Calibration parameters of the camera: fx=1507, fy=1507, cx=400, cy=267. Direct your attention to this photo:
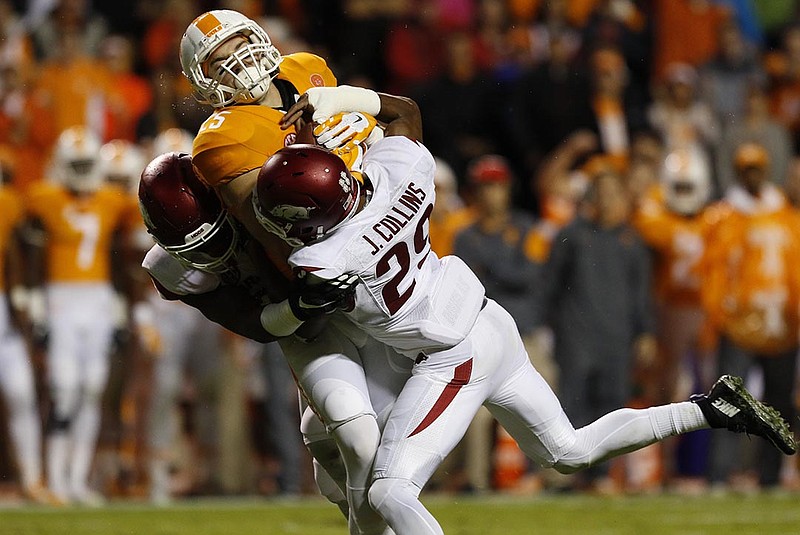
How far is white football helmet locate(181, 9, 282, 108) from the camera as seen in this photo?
4285 mm

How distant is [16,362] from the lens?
8.38 metres

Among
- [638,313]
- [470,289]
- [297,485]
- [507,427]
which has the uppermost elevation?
[470,289]

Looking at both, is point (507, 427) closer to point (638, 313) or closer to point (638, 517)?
point (638, 517)

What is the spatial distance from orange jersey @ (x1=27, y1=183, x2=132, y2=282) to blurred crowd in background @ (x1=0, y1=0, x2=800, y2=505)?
0.7 inches

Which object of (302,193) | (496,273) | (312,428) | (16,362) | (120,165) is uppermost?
(302,193)

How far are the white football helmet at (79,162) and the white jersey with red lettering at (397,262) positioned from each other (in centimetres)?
458

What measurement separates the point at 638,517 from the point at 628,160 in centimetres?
322

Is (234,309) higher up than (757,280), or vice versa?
(234,309)

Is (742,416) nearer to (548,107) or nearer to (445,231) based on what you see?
(445,231)

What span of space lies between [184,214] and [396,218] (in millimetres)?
595

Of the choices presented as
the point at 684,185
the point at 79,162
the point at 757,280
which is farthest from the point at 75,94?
the point at 757,280

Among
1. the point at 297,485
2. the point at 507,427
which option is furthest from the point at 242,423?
the point at 507,427

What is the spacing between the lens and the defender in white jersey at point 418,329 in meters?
4.04

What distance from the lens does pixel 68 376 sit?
8406mm
